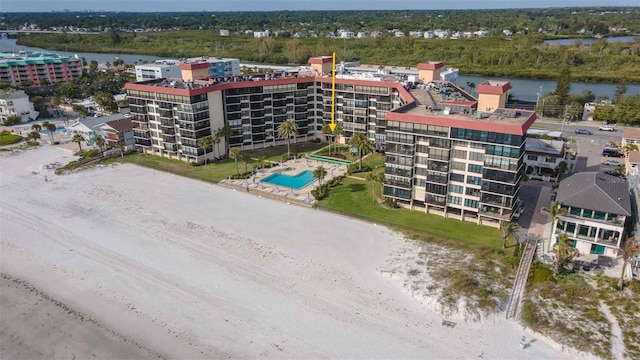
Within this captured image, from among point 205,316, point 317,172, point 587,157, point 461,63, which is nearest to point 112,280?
point 205,316

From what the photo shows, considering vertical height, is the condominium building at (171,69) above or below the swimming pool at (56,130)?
above

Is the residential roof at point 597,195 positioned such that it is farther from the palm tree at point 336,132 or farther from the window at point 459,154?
the palm tree at point 336,132

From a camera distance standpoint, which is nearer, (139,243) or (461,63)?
(139,243)

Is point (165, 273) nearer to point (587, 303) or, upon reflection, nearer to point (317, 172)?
point (317, 172)

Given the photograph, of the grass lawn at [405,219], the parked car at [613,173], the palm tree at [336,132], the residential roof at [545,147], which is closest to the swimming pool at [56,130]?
the palm tree at [336,132]

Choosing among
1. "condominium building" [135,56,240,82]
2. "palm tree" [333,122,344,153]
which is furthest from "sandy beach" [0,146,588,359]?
"condominium building" [135,56,240,82]

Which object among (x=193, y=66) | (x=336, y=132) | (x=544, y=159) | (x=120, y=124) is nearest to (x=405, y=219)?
(x=544, y=159)
